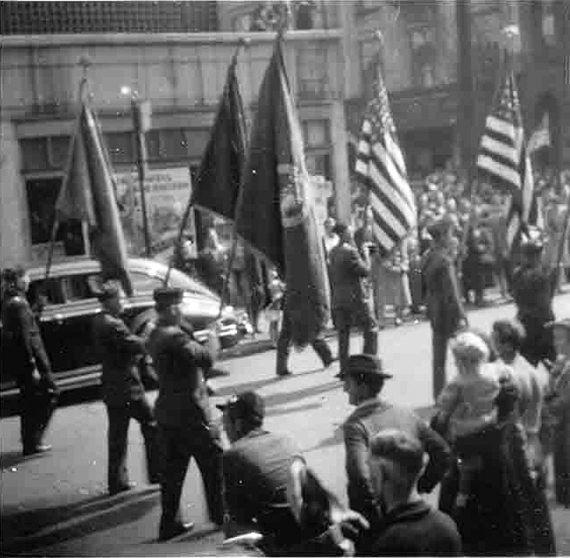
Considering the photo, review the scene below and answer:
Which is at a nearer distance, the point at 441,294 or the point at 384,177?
the point at 384,177

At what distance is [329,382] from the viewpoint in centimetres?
560

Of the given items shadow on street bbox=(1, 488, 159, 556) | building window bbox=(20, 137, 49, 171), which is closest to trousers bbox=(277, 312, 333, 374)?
shadow on street bbox=(1, 488, 159, 556)

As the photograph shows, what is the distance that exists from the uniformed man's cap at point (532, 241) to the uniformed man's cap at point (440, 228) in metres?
0.78

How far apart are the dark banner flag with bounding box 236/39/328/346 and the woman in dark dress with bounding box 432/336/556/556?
1072mm

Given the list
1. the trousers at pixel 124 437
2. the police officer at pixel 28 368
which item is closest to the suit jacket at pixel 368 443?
the trousers at pixel 124 437

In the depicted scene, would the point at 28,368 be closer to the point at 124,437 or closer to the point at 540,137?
the point at 124,437

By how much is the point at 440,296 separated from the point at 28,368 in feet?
8.83

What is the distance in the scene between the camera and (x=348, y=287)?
5.67 m

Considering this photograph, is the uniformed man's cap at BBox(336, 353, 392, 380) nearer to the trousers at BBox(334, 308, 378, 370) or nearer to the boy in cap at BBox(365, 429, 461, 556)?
the boy in cap at BBox(365, 429, 461, 556)

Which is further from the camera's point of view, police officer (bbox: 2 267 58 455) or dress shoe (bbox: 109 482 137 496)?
police officer (bbox: 2 267 58 455)

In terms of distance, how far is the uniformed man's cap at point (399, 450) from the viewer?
384 cm

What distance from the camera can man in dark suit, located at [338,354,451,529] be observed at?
4445mm

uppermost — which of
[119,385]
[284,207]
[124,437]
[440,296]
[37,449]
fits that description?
[284,207]

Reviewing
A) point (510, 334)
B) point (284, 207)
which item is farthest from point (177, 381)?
point (510, 334)
